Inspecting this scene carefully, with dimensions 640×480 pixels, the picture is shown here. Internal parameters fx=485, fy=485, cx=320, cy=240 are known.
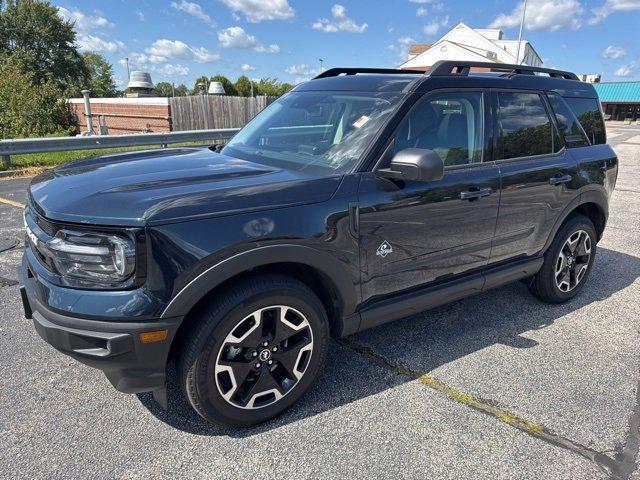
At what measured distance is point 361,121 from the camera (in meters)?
3.03

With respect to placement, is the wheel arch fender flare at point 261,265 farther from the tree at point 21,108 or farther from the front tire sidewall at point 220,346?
the tree at point 21,108

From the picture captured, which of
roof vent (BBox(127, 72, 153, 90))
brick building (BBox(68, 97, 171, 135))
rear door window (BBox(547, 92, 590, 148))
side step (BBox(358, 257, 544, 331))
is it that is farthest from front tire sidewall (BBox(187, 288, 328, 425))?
roof vent (BBox(127, 72, 153, 90))

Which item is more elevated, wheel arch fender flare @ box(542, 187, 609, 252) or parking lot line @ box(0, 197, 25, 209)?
wheel arch fender flare @ box(542, 187, 609, 252)

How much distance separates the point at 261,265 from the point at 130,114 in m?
23.3

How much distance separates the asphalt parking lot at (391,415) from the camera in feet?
7.77

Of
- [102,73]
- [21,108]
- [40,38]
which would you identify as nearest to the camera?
[21,108]

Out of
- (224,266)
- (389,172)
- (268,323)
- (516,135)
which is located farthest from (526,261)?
(224,266)

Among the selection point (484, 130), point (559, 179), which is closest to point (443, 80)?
point (484, 130)

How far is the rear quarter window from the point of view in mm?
4180

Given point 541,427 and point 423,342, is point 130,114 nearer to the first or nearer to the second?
point 423,342

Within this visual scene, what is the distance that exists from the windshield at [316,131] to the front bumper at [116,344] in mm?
1298

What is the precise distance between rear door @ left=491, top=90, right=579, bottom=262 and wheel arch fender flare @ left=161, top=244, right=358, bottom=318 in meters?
1.42

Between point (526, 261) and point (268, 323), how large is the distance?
7.69ft

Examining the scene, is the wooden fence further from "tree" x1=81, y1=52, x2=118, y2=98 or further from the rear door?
"tree" x1=81, y1=52, x2=118, y2=98
